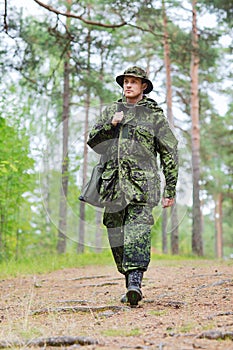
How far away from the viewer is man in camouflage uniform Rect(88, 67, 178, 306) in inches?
187

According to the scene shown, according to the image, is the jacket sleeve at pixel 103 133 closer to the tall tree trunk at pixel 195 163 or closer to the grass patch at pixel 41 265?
the grass patch at pixel 41 265

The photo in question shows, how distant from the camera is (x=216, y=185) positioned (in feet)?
102

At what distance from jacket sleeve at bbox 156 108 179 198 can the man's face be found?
0.28 m

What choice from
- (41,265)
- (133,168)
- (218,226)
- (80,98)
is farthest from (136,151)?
(218,226)

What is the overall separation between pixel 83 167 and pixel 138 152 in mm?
1774

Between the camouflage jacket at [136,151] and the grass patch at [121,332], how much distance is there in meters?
A: 1.46

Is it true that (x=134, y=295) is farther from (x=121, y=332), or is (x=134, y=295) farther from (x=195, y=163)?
(x=195, y=163)

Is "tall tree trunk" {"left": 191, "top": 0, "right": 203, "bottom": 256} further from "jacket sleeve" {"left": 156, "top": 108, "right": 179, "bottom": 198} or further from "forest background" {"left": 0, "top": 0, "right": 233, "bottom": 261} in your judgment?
"jacket sleeve" {"left": 156, "top": 108, "right": 179, "bottom": 198}

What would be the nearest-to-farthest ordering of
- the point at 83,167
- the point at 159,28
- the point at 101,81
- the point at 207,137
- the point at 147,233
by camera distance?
the point at 147,233, the point at 83,167, the point at 159,28, the point at 101,81, the point at 207,137

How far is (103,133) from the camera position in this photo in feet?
16.6

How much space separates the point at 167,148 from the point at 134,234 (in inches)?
34.9

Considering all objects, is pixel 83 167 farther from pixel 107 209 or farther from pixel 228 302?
pixel 228 302

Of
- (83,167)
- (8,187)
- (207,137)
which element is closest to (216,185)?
(207,137)

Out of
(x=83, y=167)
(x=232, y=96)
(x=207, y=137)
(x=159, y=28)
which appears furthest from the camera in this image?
(x=207, y=137)
